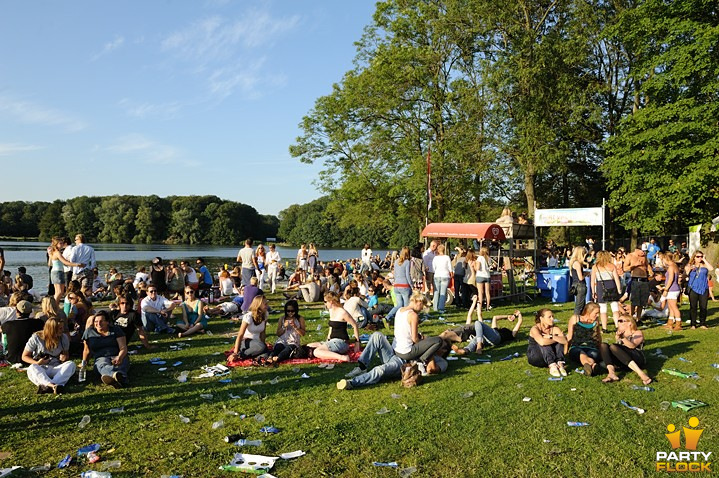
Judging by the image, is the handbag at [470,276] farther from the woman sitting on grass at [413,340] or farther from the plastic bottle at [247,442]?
the plastic bottle at [247,442]

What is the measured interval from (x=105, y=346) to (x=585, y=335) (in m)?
7.07

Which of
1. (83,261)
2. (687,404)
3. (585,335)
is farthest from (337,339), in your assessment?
(83,261)

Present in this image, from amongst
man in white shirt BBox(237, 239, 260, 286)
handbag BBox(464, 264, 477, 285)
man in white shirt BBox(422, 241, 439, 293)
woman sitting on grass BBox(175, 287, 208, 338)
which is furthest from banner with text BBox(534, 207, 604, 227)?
woman sitting on grass BBox(175, 287, 208, 338)

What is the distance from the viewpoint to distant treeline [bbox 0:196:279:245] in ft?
325

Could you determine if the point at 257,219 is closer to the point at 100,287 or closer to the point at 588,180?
the point at 588,180

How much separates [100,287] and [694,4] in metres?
26.4

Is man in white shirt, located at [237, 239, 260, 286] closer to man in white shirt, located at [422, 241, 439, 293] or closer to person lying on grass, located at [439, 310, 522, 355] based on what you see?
man in white shirt, located at [422, 241, 439, 293]

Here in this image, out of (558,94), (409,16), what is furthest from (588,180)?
(409,16)

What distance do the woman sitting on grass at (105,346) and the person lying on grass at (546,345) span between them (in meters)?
5.89

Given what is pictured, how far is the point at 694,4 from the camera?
22.5 metres

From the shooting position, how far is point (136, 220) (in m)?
98.8

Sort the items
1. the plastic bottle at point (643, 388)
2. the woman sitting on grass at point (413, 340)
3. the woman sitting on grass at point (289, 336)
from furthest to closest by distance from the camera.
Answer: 1. the woman sitting on grass at point (289, 336)
2. the woman sitting on grass at point (413, 340)
3. the plastic bottle at point (643, 388)

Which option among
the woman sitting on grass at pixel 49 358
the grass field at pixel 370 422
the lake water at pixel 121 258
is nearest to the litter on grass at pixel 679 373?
the grass field at pixel 370 422

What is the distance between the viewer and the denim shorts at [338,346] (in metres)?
8.65
